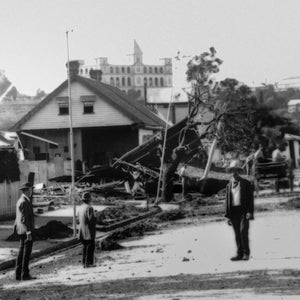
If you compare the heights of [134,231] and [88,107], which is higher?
[88,107]

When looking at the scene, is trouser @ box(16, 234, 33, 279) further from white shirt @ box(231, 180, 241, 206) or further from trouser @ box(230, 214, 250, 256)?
white shirt @ box(231, 180, 241, 206)

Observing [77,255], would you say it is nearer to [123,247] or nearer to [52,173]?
[123,247]

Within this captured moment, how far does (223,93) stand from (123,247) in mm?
27487

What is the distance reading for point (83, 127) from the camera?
5084cm

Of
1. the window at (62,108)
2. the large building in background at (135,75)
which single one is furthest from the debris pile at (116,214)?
the large building in background at (135,75)

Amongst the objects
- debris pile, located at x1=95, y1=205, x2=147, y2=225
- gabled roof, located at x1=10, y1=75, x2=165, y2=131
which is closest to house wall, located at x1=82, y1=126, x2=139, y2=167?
gabled roof, located at x1=10, y1=75, x2=165, y2=131

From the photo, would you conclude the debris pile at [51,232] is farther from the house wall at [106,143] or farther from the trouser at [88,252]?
the house wall at [106,143]

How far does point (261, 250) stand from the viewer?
13961 millimetres

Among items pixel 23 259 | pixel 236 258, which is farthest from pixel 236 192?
pixel 23 259

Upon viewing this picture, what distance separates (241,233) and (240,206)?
1.59ft

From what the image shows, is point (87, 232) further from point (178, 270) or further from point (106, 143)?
point (106, 143)

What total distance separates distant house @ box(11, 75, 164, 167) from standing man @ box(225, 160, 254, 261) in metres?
36.1

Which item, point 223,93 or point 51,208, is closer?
point 51,208

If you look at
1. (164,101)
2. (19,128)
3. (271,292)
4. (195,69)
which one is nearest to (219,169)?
(195,69)
